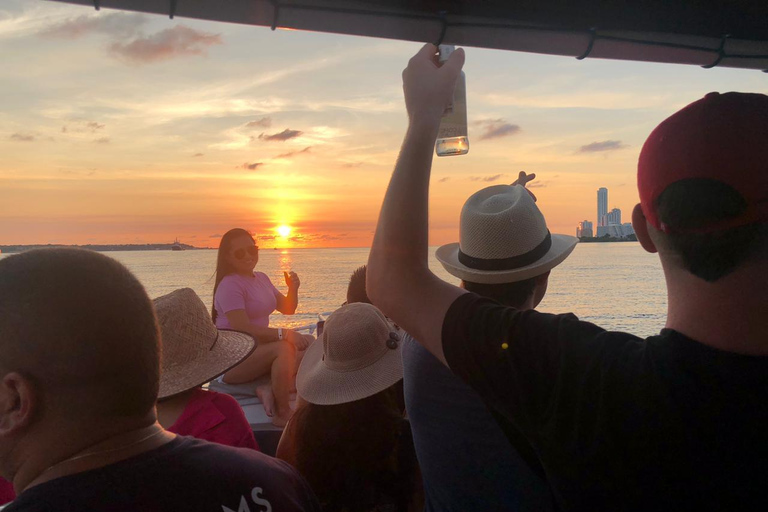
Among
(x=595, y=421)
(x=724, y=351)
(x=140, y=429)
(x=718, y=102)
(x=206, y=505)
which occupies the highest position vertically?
(x=718, y=102)

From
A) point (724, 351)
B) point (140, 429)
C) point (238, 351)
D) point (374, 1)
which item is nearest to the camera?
point (724, 351)

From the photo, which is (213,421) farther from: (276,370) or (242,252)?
(242,252)

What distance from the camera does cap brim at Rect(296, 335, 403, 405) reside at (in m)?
2.25

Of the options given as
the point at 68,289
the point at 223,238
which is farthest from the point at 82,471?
the point at 223,238

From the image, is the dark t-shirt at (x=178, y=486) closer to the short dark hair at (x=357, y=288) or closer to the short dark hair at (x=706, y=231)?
the short dark hair at (x=706, y=231)

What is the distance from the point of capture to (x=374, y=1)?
1693mm

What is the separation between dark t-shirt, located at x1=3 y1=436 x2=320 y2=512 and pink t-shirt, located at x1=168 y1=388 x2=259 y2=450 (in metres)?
1.03

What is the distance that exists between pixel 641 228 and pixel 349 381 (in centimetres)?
158

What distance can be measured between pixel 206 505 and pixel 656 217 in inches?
39.4

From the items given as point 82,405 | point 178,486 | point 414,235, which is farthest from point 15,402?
point 414,235

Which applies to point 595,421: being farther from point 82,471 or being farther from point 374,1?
point 374,1

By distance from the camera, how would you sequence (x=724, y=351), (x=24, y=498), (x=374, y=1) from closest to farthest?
1. (x=724, y=351)
2. (x=24, y=498)
3. (x=374, y=1)

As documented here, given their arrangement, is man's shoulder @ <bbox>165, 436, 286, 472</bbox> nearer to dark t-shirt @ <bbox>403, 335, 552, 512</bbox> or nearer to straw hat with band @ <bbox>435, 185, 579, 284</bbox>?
dark t-shirt @ <bbox>403, 335, 552, 512</bbox>

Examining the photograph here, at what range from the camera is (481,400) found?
1.43 m
